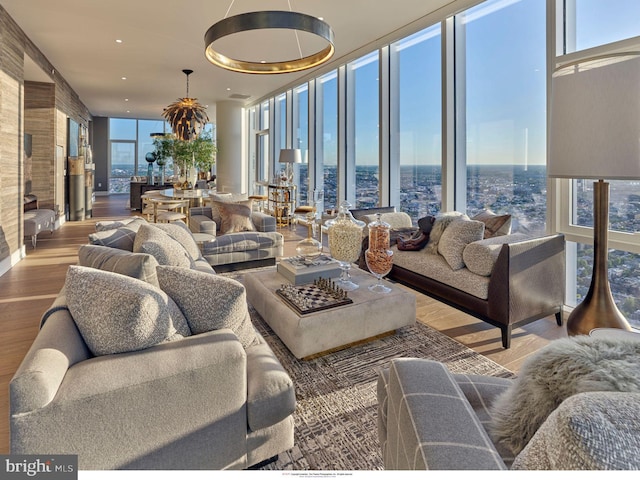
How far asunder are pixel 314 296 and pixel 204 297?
1216 mm

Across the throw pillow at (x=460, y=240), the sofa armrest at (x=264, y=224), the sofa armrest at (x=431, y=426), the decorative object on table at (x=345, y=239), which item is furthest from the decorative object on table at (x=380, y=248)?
the sofa armrest at (x=264, y=224)

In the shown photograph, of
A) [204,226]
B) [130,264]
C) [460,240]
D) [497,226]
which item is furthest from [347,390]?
[204,226]

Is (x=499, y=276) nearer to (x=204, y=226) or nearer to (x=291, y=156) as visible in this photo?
(x=204, y=226)

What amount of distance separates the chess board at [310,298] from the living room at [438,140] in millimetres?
1016

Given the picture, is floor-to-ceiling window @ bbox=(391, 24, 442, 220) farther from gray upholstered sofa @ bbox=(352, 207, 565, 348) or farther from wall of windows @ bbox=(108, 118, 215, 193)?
wall of windows @ bbox=(108, 118, 215, 193)

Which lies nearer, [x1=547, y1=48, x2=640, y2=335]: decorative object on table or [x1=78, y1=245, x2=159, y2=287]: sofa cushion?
[x1=78, y1=245, x2=159, y2=287]: sofa cushion

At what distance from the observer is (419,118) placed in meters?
5.38

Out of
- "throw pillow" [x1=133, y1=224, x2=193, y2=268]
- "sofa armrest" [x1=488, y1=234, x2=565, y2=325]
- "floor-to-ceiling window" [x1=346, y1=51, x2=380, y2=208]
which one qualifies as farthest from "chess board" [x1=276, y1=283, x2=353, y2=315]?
"floor-to-ceiling window" [x1=346, y1=51, x2=380, y2=208]

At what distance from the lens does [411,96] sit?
5.52 m

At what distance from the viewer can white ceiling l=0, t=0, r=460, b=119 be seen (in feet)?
15.0

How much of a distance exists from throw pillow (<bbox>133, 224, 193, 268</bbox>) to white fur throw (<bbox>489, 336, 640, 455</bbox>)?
1.87 metres

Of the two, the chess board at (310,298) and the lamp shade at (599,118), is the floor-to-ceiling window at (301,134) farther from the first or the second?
the lamp shade at (599,118)
